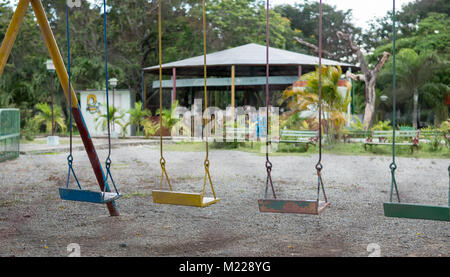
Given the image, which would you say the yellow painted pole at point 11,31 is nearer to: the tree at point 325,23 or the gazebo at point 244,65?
the gazebo at point 244,65

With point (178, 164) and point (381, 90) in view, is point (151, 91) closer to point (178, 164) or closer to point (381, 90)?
point (381, 90)

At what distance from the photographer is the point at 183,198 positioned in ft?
13.6

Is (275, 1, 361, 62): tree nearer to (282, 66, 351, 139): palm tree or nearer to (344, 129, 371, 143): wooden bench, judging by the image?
(344, 129, 371, 143): wooden bench

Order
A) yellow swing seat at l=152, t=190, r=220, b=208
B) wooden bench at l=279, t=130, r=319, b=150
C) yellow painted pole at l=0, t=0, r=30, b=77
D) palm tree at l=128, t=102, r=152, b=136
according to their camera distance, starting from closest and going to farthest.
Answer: yellow swing seat at l=152, t=190, r=220, b=208, yellow painted pole at l=0, t=0, r=30, b=77, wooden bench at l=279, t=130, r=319, b=150, palm tree at l=128, t=102, r=152, b=136

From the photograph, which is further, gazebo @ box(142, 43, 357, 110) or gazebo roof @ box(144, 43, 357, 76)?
gazebo @ box(142, 43, 357, 110)

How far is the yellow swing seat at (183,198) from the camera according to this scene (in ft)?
13.4

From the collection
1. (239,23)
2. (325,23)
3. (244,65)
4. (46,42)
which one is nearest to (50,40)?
(46,42)

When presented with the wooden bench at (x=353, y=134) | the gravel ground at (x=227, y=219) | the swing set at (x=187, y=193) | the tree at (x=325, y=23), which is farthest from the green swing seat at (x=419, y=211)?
the tree at (x=325, y=23)

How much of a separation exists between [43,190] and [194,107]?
14185mm

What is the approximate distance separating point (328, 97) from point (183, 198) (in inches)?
418

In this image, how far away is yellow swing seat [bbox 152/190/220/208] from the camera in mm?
4078

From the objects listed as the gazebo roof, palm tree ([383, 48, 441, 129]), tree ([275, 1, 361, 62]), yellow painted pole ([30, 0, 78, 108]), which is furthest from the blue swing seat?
tree ([275, 1, 361, 62])

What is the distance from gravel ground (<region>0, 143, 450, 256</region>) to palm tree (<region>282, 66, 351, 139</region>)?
3.98m

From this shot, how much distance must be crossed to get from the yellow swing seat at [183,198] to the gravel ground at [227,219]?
44cm
